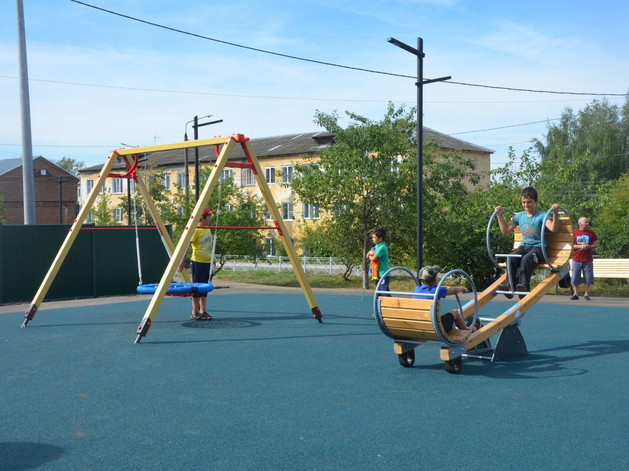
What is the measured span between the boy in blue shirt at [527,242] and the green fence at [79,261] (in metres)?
9.19

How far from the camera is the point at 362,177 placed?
21172 mm

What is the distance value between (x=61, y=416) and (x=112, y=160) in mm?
7274

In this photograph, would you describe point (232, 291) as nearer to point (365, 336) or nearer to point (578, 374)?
point (365, 336)

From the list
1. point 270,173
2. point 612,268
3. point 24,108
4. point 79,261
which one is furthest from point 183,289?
point 270,173

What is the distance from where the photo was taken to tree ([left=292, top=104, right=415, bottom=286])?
20859mm

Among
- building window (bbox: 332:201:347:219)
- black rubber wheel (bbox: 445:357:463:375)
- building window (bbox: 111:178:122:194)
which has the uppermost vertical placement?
building window (bbox: 111:178:122:194)

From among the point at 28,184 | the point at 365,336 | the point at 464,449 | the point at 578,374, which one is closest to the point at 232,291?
the point at 28,184

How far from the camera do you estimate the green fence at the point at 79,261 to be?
1568cm

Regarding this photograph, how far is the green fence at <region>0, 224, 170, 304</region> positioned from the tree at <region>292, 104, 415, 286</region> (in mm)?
5408

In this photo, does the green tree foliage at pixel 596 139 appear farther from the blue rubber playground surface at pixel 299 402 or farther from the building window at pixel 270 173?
the blue rubber playground surface at pixel 299 402

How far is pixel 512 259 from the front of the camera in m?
9.63

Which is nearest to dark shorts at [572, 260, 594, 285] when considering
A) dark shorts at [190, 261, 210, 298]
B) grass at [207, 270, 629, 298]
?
grass at [207, 270, 629, 298]

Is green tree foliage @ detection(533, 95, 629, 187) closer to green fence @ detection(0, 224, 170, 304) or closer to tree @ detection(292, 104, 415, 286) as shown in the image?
tree @ detection(292, 104, 415, 286)

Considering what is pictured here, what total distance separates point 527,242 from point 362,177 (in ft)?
38.7
